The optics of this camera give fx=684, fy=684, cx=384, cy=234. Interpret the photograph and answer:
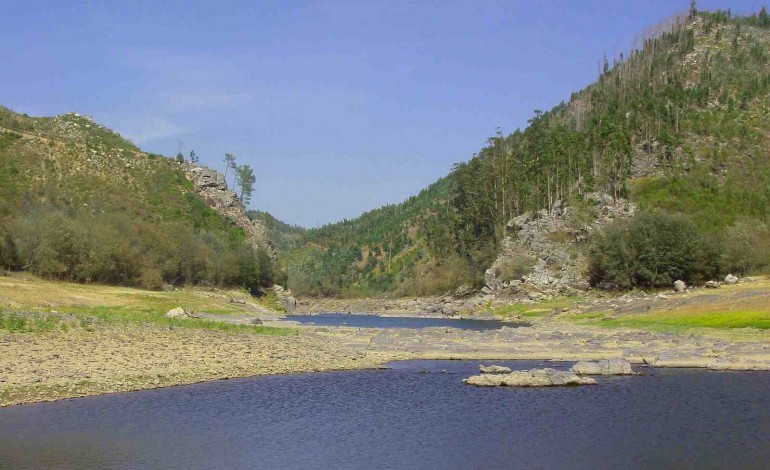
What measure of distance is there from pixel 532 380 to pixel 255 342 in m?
24.0

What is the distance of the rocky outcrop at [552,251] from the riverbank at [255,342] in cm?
2809

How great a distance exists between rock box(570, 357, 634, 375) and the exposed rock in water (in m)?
2.71

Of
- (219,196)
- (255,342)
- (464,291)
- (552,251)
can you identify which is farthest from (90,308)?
(219,196)

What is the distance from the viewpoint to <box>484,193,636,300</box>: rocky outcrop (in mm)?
116188

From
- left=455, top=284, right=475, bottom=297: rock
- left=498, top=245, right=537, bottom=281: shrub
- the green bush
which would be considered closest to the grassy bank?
left=498, top=245, right=537, bottom=281: shrub

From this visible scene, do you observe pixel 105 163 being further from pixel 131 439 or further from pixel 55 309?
pixel 131 439

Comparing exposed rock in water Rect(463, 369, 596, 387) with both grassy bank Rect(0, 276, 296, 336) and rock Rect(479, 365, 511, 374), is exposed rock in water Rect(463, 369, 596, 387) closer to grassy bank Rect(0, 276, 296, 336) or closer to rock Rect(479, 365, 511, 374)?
rock Rect(479, 365, 511, 374)

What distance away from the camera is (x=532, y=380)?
40469 mm

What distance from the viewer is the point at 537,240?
422 feet

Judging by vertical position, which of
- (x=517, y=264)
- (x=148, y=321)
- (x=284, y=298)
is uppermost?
(x=517, y=264)

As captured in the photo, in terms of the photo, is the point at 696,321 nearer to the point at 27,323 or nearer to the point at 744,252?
the point at 744,252

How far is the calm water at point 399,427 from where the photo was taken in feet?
81.9

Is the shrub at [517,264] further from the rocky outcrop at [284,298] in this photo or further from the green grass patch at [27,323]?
the green grass patch at [27,323]

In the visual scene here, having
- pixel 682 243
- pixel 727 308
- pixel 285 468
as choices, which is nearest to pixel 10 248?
pixel 285 468
